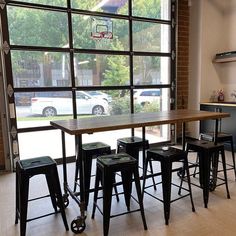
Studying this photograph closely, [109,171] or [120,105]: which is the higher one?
[120,105]

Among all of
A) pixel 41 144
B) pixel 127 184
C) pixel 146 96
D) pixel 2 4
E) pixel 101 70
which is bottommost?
pixel 127 184

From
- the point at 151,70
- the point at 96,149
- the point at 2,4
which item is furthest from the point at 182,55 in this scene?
the point at 2,4

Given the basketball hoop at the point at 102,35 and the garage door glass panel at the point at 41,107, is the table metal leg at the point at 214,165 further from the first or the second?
the basketball hoop at the point at 102,35

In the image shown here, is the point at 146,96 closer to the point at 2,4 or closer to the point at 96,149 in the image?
the point at 96,149

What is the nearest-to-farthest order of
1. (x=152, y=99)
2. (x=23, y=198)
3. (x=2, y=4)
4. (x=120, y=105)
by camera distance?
1. (x=23, y=198)
2. (x=2, y=4)
3. (x=120, y=105)
4. (x=152, y=99)

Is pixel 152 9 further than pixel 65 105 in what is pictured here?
Yes

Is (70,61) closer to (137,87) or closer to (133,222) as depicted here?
(137,87)

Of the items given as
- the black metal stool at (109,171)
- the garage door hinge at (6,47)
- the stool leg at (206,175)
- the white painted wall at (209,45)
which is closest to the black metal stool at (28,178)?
the black metal stool at (109,171)

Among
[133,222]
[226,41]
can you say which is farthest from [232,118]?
[133,222]

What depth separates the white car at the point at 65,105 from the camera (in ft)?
12.6

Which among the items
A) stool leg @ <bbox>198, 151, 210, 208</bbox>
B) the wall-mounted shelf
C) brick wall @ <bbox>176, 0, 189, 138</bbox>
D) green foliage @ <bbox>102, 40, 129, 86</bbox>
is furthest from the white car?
the wall-mounted shelf

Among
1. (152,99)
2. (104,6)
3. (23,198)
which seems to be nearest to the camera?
(23,198)

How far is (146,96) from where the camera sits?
4.71m

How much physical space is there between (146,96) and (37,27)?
228 centimetres
